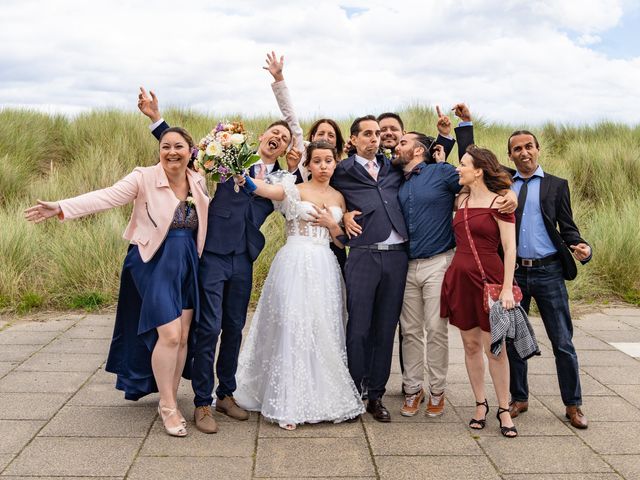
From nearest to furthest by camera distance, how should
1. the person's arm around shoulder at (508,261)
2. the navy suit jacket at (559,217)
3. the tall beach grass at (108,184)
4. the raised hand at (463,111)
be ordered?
1. the person's arm around shoulder at (508,261)
2. the navy suit jacket at (559,217)
3. the raised hand at (463,111)
4. the tall beach grass at (108,184)

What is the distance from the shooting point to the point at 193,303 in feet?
16.6

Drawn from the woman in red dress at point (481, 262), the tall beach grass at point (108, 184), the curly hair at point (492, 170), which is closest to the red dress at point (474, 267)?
the woman in red dress at point (481, 262)

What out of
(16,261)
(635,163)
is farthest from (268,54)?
(635,163)

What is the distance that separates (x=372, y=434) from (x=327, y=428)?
320 mm

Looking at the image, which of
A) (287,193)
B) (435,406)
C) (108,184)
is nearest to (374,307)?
(435,406)

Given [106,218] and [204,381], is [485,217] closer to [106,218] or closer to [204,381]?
[204,381]

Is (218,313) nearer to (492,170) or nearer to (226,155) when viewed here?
(226,155)

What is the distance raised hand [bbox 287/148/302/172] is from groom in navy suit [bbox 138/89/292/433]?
0.76ft

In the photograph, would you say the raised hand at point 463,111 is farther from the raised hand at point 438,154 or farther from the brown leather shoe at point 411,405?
the brown leather shoe at point 411,405

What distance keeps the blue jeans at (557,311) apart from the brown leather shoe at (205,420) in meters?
2.15

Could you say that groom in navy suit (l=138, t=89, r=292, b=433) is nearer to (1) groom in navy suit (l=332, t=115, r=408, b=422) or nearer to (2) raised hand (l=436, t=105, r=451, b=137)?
(1) groom in navy suit (l=332, t=115, r=408, b=422)

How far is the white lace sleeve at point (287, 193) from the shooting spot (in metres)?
5.33

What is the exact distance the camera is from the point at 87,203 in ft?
15.7

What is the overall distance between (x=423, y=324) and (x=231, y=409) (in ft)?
5.03
